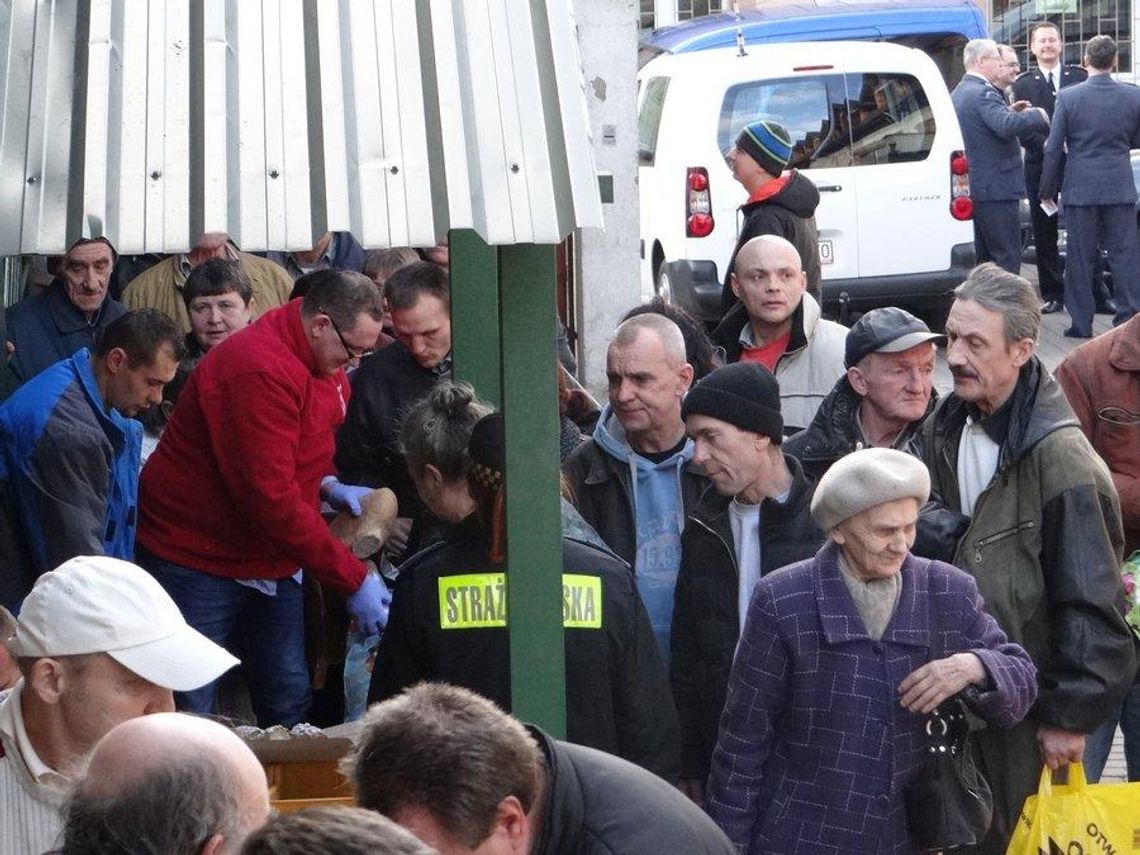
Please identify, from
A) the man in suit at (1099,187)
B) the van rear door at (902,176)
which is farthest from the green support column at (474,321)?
the man in suit at (1099,187)

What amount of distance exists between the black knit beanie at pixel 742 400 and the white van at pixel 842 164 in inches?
345

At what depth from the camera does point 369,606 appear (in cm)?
580

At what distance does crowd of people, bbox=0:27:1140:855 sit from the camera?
10.3ft

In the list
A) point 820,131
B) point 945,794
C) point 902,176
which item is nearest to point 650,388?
point 945,794

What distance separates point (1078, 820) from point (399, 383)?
2.61 metres

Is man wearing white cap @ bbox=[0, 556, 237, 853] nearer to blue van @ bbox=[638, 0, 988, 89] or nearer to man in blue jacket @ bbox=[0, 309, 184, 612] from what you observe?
man in blue jacket @ bbox=[0, 309, 184, 612]

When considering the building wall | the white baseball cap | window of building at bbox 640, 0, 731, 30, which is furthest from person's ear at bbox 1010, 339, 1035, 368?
window of building at bbox 640, 0, 731, 30

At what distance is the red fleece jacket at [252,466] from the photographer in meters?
5.77

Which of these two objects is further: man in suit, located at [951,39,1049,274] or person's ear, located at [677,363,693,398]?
man in suit, located at [951,39,1049,274]

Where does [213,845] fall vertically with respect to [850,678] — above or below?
above

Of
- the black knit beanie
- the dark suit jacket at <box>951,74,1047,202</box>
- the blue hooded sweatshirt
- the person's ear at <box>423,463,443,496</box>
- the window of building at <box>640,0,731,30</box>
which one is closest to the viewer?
the person's ear at <box>423,463,443,496</box>

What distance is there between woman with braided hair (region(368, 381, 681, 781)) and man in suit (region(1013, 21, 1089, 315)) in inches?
463

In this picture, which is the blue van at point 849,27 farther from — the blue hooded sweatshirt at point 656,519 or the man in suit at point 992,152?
the blue hooded sweatshirt at point 656,519

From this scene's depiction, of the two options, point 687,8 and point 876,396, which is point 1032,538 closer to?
point 876,396
